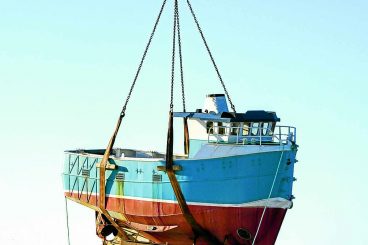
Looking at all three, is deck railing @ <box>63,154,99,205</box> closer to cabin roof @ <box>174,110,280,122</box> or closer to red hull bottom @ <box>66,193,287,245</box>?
red hull bottom @ <box>66,193,287,245</box>

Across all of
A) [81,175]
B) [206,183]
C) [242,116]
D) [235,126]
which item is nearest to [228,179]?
[206,183]

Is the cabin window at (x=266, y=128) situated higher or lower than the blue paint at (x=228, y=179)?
higher

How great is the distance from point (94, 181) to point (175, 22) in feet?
31.2

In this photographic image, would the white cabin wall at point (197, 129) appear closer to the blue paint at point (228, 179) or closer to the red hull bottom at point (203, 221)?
the blue paint at point (228, 179)

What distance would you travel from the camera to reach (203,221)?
157ft

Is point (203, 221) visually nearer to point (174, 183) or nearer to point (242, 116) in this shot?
point (174, 183)

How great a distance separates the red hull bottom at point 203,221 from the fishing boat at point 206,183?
0.15 ft

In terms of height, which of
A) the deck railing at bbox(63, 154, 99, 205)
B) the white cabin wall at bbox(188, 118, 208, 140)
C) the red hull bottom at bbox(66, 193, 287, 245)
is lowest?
the red hull bottom at bbox(66, 193, 287, 245)

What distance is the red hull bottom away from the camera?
4772 cm

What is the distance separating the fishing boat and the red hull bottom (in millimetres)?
44

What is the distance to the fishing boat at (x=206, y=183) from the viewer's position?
4750cm

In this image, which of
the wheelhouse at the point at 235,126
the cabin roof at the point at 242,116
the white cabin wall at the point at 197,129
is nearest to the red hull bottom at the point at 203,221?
the wheelhouse at the point at 235,126

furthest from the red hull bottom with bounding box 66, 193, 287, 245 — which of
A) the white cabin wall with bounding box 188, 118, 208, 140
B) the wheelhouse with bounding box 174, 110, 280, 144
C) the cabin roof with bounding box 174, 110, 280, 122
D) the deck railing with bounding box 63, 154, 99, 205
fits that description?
the cabin roof with bounding box 174, 110, 280, 122

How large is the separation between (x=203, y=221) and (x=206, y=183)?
1808mm
